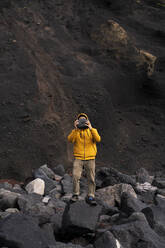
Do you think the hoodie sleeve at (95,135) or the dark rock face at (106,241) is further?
the hoodie sleeve at (95,135)

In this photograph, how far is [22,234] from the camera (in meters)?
4.58

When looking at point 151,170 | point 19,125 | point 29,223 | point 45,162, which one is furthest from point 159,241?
point 151,170

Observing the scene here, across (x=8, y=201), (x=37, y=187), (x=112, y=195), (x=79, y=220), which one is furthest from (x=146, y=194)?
(x=8, y=201)

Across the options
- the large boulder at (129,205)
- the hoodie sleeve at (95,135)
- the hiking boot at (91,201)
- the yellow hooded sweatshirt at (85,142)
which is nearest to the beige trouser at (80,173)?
the yellow hooded sweatshirt at (85,142)

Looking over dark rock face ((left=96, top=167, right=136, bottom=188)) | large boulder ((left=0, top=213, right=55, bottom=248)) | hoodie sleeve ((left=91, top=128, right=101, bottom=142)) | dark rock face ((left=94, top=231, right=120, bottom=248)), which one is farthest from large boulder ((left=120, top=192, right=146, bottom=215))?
dark rock face ((left=96, top=167, right=136, bottom=188))

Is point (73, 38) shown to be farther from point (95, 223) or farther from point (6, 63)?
point (95, 223)

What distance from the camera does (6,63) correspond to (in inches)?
548

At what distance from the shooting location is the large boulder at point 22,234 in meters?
4.44

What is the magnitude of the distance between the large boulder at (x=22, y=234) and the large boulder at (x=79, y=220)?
1.76 feet

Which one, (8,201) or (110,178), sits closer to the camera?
(8,201)

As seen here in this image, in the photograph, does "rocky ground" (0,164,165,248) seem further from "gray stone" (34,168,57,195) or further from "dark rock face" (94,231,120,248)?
"gray stone" (34,168,57,195)

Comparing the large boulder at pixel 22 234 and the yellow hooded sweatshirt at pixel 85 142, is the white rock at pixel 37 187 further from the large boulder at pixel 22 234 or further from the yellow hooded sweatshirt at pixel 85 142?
the large boulder at pixel 22 234

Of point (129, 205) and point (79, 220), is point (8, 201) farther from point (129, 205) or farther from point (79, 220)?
point (129, 205)

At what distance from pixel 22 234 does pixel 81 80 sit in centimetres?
1193
